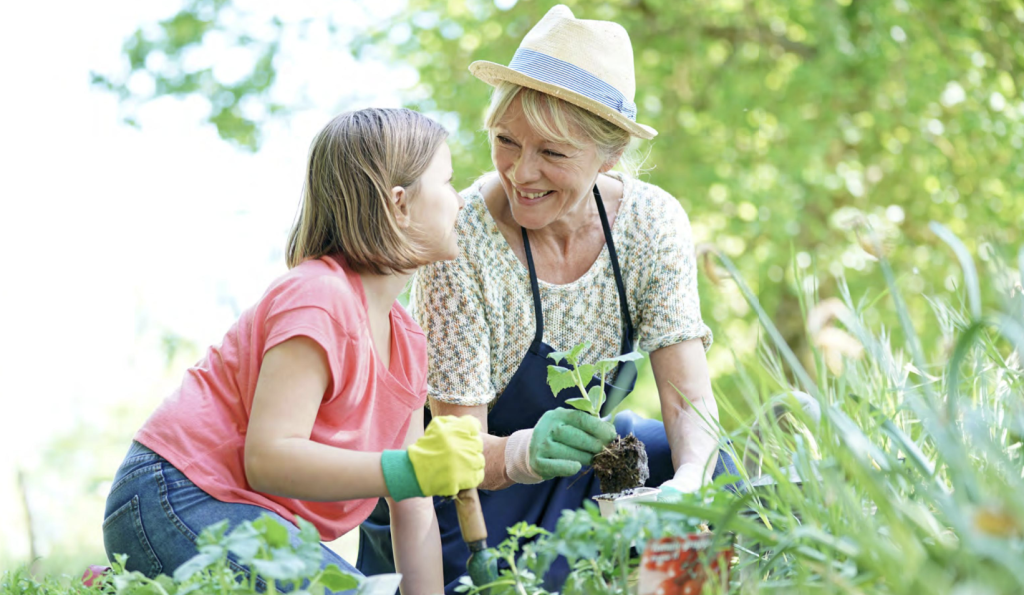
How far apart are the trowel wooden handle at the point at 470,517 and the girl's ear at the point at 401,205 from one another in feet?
2.10

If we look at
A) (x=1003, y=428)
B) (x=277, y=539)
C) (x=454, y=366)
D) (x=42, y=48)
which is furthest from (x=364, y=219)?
(x=42, y=48)

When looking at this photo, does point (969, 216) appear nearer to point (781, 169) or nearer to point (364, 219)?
point (781, 169)

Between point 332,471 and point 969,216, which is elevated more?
point 332,471

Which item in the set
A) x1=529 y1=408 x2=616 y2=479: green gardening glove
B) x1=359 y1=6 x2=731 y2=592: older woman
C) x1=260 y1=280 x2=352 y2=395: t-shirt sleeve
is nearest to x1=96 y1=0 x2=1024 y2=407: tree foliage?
x1=359 y1=6 x2=731 y2=592: older woman

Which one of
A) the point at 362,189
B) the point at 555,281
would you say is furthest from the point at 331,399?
the point at 555,281

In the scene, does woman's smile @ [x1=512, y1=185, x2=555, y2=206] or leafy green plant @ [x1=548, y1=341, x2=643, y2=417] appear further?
woman's smile @ [x1=512, y1=185, x2=555, y2=206]

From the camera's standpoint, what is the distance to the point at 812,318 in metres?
1.13

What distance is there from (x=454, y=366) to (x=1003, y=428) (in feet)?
4.06

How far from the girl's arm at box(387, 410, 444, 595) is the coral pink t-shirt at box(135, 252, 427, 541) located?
0.18 metres

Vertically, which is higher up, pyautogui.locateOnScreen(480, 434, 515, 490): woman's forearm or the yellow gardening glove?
the yellow gardening glove

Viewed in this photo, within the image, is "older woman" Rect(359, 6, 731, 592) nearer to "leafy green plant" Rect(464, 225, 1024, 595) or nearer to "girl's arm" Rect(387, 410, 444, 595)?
"girl's arm" Rect(387, 410, 444, 595)

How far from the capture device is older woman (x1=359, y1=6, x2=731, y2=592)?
85.9 inches

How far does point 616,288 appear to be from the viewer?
2.41 meters

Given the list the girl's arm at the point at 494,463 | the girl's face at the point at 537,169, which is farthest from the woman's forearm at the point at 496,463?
the girl's face at the point at 537,169
